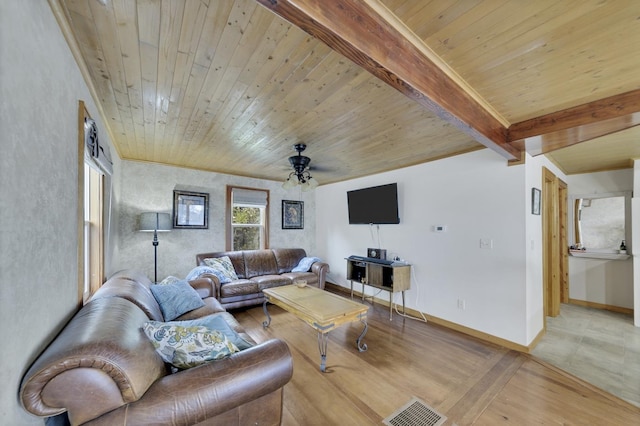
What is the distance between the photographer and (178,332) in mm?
1382

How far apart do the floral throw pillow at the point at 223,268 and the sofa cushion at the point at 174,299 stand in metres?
1.18

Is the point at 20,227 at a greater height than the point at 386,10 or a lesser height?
lesser

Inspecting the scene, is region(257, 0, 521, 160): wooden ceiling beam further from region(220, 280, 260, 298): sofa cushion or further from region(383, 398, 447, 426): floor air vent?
region(220, 280, 260, 298): sofa cushion

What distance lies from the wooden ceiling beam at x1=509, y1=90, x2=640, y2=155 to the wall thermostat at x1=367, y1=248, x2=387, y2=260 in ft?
7.79

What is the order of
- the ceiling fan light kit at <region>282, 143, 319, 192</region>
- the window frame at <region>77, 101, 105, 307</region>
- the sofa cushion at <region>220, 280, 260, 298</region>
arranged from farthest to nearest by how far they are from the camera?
1. the sofa cushion at <region>220, 280, 260, 298</region>
2. the ceiling fan light kit at <region>282, 143, 319, 192</region>
3. the window frame at <region>77, 101, 105, 307</region>

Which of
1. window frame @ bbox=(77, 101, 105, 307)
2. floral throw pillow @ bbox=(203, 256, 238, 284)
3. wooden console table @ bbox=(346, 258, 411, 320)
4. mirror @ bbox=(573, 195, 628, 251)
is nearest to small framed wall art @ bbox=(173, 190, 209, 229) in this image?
floral throw pillow @ bbox=(203, 256, 238, 284)

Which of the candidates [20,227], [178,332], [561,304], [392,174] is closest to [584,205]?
[561,304]

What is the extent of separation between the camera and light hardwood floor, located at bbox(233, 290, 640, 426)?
71.9 inches

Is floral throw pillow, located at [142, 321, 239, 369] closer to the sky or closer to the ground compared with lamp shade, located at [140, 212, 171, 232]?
closer to the ground

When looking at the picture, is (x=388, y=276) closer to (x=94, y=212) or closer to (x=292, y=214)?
(x=292, y=214)

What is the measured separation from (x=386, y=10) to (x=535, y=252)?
126 inches

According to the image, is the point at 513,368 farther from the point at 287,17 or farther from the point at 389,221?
the point at 287,17

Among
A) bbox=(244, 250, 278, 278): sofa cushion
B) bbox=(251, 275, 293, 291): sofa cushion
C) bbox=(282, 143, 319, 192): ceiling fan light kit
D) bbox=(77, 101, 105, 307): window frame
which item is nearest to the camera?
bbox=(77, 101, 105, 307): window frame

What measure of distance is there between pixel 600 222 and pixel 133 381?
257 inches
